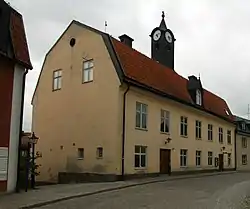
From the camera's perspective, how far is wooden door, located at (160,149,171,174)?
29833 mm

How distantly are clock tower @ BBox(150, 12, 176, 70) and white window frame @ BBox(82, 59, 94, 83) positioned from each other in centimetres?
1477

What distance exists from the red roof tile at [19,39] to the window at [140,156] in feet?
36.4

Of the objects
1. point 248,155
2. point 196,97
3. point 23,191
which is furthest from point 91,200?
point 248,155

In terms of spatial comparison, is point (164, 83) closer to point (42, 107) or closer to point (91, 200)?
point (42, 107)

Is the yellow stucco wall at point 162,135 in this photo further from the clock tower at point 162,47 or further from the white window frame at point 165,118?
the clock tower at point 162,47

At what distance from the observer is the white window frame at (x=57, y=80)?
3039 centimetres

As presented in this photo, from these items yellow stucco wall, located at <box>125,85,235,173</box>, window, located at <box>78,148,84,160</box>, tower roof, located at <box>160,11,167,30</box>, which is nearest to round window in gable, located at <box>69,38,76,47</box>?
yellow stucco wall, located at <box>125,85,235,173</box>

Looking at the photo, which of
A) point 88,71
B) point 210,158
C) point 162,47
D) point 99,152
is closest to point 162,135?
point 99,152

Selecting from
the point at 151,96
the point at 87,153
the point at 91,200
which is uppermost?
the point at 151,96

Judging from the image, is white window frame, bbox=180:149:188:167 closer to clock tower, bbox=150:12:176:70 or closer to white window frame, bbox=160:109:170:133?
white window frame, bbox=160:109:170:133

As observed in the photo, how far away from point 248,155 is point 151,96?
3158 centimetres

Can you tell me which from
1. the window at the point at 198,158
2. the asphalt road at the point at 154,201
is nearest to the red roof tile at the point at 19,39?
the asphalt road at the point at 154,201

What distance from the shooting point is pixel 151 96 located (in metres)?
28.8

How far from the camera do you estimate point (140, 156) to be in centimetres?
2720
